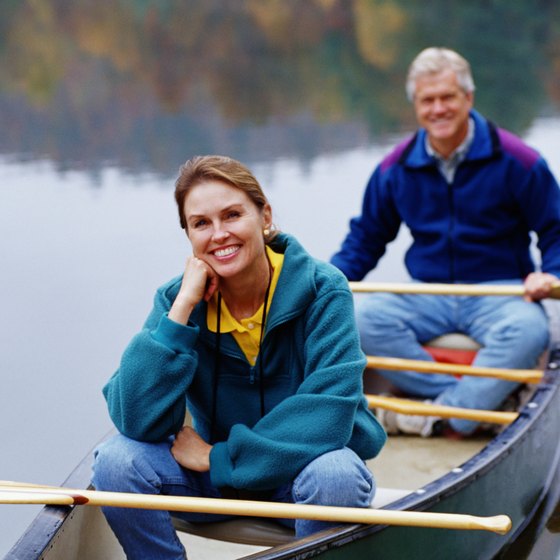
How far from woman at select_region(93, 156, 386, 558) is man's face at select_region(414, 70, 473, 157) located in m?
1.42

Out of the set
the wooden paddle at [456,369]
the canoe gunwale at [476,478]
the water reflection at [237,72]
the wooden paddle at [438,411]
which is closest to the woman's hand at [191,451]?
the canoe gunwale at [476,478]

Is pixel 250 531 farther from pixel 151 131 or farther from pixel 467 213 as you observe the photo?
pixel 151 131

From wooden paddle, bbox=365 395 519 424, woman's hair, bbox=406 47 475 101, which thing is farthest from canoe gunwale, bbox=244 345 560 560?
woman's hair, bbox=406 47 475 101

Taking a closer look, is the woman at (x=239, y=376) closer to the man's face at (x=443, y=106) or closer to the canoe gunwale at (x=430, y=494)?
the canoe gunwale at (x=430, y=494)

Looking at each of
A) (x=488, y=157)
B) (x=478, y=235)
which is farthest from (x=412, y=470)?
(x=488, y=157)

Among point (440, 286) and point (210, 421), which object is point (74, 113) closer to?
point (440, 286)

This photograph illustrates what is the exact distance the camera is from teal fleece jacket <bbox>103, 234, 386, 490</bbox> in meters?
2.40

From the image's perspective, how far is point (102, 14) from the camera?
22.0m

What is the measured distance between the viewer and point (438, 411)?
12.0ft

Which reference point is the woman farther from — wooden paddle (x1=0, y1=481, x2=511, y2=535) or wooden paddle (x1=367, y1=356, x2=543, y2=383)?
wooden paddle (x1=367, y1=356, x2=543, y2=383)

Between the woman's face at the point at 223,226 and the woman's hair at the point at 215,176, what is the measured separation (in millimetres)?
11

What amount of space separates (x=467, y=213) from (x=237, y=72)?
13.9m

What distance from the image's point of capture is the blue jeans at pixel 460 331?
12.2ft

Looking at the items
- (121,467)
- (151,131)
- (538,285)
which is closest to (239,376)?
(121,467)
